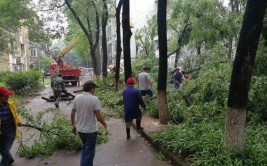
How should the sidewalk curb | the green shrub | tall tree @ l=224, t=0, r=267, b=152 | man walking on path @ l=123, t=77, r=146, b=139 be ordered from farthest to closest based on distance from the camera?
man walking on path @ l=123, t=77, r=146, b=139
the green shrub
the sidewalk curb
tall tree @ l=224, t=0, r=267, b=152

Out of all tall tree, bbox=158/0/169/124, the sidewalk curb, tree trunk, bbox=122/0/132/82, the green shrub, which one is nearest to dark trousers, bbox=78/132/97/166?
the sidewalk curb

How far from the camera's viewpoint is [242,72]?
543 cm

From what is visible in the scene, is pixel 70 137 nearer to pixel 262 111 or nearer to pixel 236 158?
pixel 236 158

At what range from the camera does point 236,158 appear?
5508 mm

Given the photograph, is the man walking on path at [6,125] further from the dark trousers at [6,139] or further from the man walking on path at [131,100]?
the man walking on path at [131,100]

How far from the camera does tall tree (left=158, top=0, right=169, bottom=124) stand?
9.21 m

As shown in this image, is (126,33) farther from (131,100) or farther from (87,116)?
(87,116)

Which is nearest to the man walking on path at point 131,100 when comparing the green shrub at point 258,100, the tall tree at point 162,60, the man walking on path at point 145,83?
the tall tree at point 162,60

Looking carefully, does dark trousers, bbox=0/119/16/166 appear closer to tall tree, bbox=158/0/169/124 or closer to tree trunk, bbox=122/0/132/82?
tall tree, bbox=158/0/169/124

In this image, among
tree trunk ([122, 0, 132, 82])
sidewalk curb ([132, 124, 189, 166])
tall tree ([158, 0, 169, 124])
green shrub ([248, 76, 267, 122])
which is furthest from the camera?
tree trunk ([122, 0, 132, 82])

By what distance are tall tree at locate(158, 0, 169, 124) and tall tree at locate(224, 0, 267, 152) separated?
12.8 ft

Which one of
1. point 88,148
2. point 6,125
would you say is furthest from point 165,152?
point 6,125

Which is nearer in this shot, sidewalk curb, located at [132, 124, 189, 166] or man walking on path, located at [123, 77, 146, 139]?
sidewalk curb, located at [132, 124, 189, 166]

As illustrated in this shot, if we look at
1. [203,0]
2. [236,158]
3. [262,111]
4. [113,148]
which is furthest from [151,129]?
[203,0]
